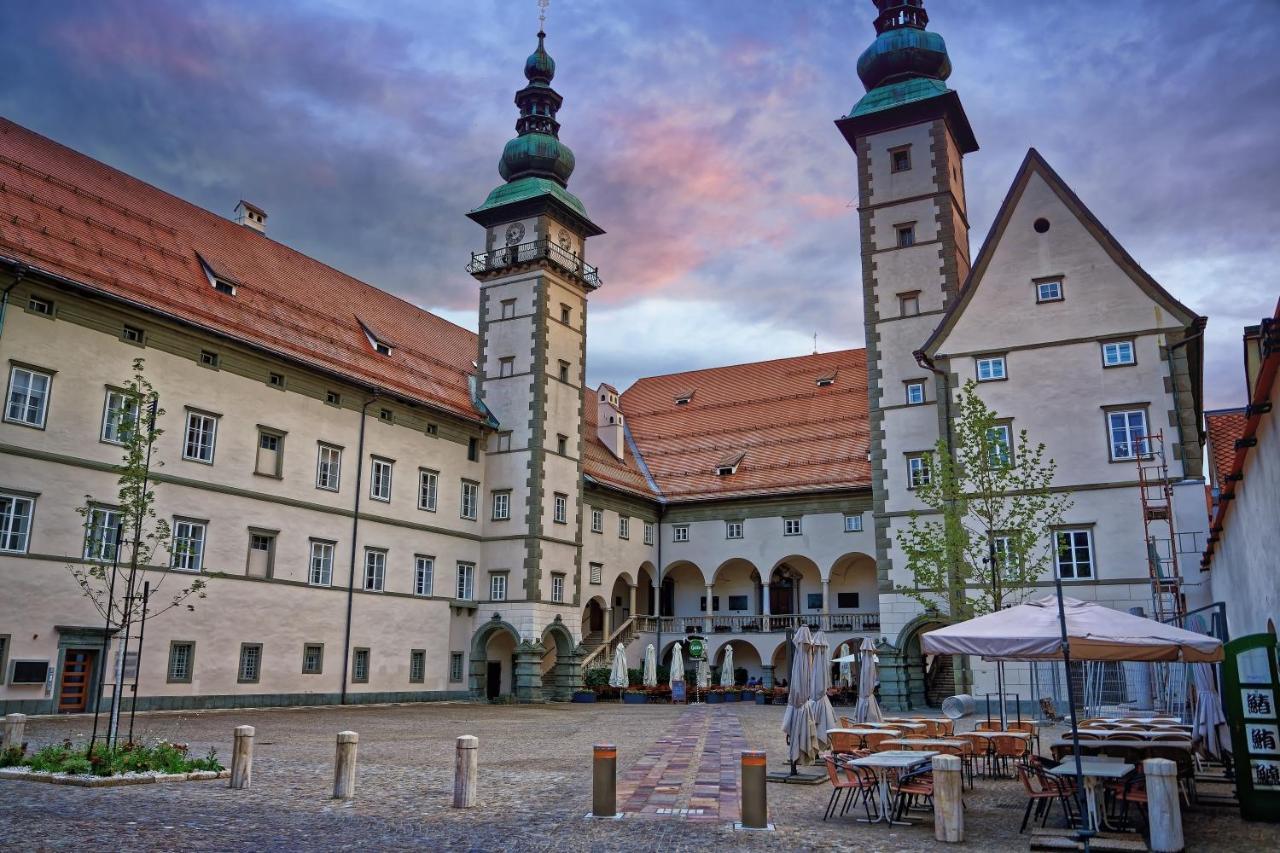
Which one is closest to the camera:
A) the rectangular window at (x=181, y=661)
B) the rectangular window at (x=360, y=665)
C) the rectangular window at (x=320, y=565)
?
the rectangular window at (x=181, y=661)

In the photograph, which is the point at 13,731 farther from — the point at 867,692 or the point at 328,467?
the point at 328,467

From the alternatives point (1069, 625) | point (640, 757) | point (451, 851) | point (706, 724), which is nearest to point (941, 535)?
point (706, 724)

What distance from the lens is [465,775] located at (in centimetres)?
1273

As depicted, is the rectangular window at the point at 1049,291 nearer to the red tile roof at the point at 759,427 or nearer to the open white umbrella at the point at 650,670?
the red tile roof at the point at 759,427

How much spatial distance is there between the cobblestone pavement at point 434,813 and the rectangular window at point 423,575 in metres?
17.1

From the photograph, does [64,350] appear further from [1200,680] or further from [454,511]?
[1200,680]

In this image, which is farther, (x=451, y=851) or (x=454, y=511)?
(x=454, y=511)

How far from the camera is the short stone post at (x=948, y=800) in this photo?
10.9 m

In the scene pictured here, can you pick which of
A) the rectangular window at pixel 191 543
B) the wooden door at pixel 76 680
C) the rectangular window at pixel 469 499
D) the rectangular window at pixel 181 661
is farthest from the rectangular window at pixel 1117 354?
the wooden door at pixel 76 680

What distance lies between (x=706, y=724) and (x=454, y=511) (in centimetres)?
1635

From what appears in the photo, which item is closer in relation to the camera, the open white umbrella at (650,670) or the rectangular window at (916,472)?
the rectangular window at (916,472)

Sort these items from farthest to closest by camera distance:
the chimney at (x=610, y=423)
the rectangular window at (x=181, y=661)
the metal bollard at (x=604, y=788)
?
the chimney at (x=610, y=423), the rectangular window at (x=181, y=661), the metal bollard at (x=604, y=788)

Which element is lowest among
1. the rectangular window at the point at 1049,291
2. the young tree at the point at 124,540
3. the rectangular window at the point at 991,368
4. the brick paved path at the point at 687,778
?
the brick paved path at the point at 687,778

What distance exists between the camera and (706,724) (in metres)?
27.6
